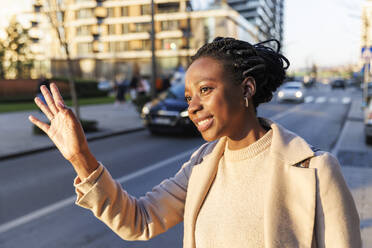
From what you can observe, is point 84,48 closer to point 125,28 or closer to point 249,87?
point 125,28

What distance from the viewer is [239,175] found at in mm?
1359

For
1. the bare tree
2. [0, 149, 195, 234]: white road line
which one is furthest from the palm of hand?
the bare tree

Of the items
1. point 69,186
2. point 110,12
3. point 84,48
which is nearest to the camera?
point 69,186

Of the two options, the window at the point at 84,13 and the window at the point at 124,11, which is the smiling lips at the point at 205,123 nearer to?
the window at the point at 124,11

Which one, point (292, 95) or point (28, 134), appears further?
point (292, 95)

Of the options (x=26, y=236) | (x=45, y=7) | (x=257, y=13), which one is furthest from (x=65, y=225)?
(x=257, y=13)

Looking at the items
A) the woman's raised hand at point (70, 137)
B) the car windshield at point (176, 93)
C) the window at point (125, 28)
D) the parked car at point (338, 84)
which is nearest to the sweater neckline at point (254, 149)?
the woman's raised hand at point (70, 137)

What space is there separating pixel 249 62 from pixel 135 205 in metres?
0.73

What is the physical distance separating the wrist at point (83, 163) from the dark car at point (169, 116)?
9740 millimetres

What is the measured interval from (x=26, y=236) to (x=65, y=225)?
46 centimetres

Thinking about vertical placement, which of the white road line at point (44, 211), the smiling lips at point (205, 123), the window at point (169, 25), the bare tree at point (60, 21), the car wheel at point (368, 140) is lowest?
the car wheel at point (368, 140)

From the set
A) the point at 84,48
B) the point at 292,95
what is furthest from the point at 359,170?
the point at 84,48

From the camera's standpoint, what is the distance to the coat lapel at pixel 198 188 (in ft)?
4.70

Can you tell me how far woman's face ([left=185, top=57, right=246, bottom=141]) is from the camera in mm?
1317
